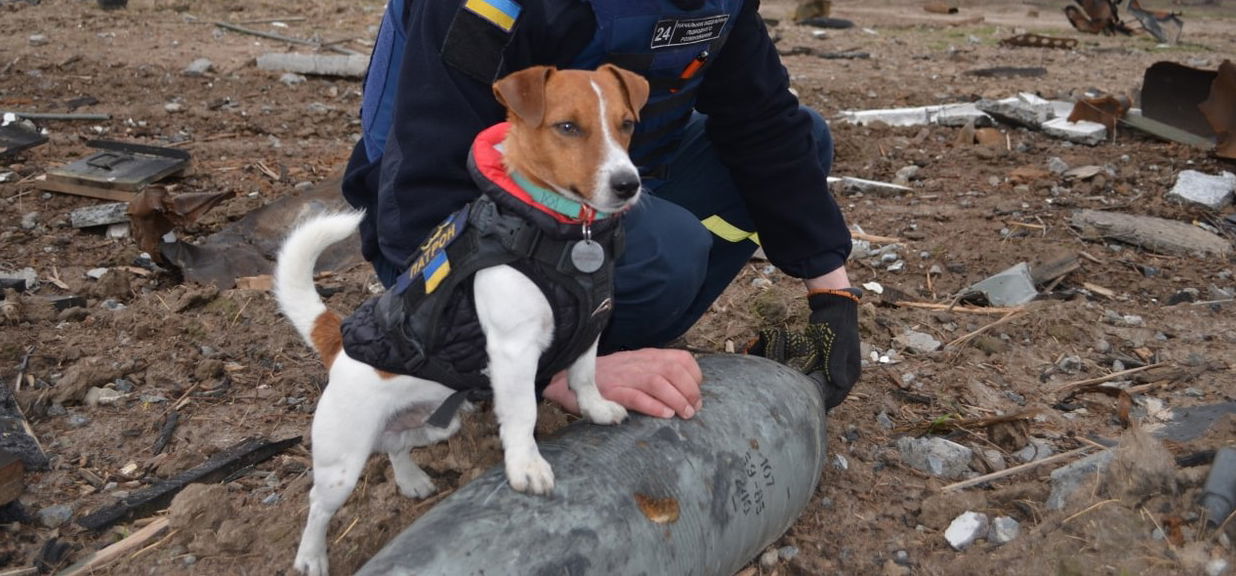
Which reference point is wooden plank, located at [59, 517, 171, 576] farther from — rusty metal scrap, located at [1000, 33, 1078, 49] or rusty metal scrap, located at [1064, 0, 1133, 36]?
rusty metal scrap, located at [1064, 0, 1133, 36]

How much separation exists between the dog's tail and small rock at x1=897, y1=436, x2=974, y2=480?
1.77 metres

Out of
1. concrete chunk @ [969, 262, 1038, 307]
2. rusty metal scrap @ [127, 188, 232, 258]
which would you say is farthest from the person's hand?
rusty metal scrap @ [127, 188, 232, 258]

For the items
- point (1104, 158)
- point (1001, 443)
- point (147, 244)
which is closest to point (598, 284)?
point (1001, 443)

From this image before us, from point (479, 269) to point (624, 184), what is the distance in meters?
0.37

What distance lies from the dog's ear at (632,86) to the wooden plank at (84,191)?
3.98m

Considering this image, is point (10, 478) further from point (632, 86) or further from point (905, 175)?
point (905, 175)

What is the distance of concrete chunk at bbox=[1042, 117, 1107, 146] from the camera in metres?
6.59

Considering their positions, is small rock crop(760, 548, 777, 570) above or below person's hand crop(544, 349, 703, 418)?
below

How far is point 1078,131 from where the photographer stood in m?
6.64

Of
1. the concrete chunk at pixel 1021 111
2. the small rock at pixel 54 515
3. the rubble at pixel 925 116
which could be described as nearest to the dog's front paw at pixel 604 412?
the small rock at pixel 54 515

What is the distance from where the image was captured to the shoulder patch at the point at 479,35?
2.22 meters

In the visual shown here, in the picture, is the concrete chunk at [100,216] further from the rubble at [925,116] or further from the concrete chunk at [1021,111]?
the concrete chunk at [1021,111]

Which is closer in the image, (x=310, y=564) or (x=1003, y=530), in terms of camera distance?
(x=310, y=564)

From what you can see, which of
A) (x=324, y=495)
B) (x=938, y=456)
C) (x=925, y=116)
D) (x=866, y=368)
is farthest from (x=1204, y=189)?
(x=324, y=495)
